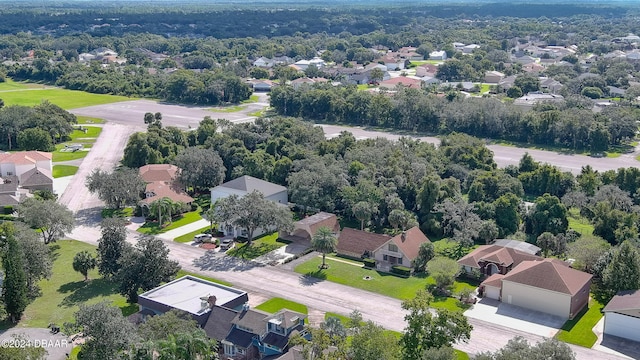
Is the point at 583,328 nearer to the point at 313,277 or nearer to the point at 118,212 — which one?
the point at 313,277

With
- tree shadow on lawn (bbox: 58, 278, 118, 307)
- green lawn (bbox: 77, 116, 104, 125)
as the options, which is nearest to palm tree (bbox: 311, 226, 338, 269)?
tree shadow on lawn (bbox: 58, 278, 118, 307)

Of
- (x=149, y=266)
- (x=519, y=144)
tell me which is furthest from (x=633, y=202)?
(x=149, y=266)

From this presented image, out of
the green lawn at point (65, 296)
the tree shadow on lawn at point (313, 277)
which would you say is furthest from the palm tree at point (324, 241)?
the green lawn at point (65, 296)

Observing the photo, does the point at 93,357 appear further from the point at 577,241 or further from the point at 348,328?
the point at 577,241

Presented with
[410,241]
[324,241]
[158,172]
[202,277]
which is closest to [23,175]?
[158,172]

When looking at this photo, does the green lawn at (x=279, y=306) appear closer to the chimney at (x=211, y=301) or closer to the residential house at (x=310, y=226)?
the chimney at (x=211, y=301)

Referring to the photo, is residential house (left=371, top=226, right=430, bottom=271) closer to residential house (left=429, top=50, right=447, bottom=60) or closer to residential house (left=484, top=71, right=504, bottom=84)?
residential house (left=484, top=71, right=504, bottom=84)
